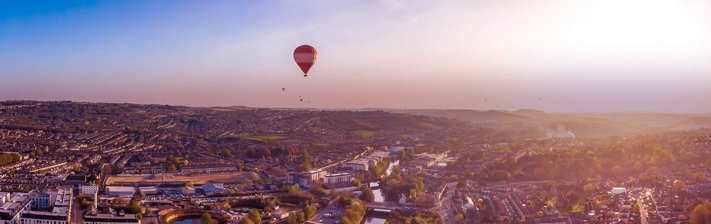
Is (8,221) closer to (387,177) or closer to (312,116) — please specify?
(387,177)

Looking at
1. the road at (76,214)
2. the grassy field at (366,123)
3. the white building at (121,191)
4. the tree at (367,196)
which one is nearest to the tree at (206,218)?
the road at (76,214)

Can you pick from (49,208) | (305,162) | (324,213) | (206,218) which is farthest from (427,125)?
(49,208)

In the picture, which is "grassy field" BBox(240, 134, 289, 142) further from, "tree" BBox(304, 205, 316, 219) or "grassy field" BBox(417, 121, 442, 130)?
Result: "tree" BBox(304, 205, 316, 219)

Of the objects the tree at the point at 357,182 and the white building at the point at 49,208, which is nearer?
the white building at the point at 49,208

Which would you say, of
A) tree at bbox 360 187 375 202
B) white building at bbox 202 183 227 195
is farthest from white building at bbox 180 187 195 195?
tree at bbox 360 187 375 202

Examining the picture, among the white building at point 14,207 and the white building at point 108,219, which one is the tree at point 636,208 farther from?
the white building at point 14,207

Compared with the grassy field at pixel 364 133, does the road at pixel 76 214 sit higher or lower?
lower

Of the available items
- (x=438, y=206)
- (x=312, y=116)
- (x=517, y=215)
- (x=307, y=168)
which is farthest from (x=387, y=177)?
(x=312, y=116)
